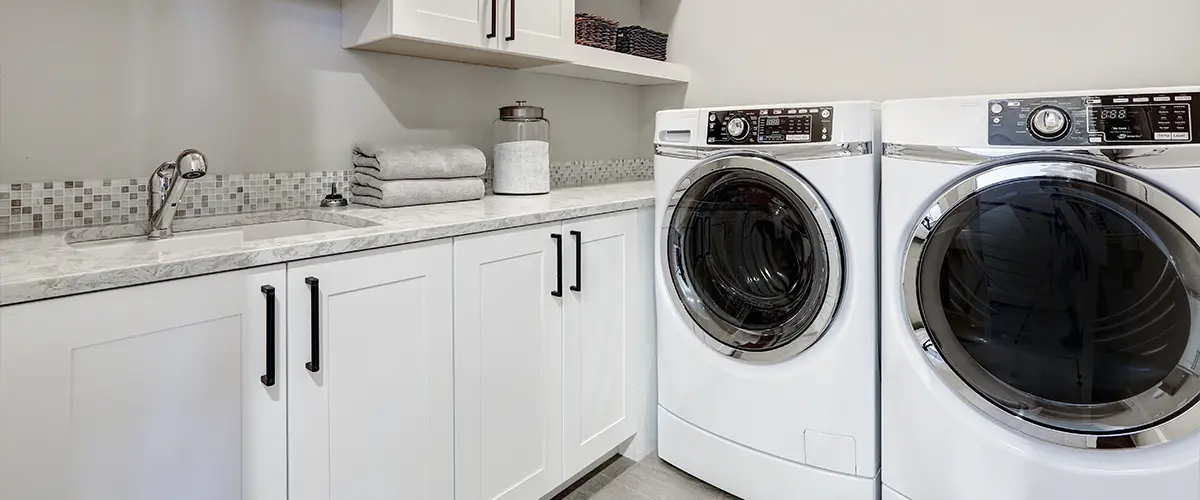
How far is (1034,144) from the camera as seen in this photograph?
1291 millimetres

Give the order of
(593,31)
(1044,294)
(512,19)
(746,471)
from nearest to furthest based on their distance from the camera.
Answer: (1044,294), (746,471), (512,19), (593,31)

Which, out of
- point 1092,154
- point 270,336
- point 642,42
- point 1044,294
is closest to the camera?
point 270,336

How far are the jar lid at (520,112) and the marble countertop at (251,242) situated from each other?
12.1 inches

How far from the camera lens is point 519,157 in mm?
2174

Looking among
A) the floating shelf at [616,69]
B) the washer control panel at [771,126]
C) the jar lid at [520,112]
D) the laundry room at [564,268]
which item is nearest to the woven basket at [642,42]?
the floating shelf at [616,69]

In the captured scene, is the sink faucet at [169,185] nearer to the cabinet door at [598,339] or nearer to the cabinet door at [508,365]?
the cabinet door at [508,365]

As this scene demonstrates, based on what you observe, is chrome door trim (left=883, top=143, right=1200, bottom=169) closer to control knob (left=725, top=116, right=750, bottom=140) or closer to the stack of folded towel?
control knob (left=725, top=116, right=750, bottom=140)

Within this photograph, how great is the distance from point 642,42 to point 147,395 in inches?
84.8

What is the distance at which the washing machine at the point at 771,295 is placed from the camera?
162 centimetres

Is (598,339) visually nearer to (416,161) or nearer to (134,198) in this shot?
(416,161)

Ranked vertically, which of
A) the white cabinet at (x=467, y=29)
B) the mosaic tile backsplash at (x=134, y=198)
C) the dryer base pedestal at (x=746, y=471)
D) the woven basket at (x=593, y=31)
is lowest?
the dryer base pedestal at (x=746, y=471)

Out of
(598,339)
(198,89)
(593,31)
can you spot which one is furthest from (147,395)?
(593,31)

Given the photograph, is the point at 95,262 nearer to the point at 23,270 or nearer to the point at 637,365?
the point at 23,270

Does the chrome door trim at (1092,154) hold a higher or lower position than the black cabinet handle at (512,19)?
lower
